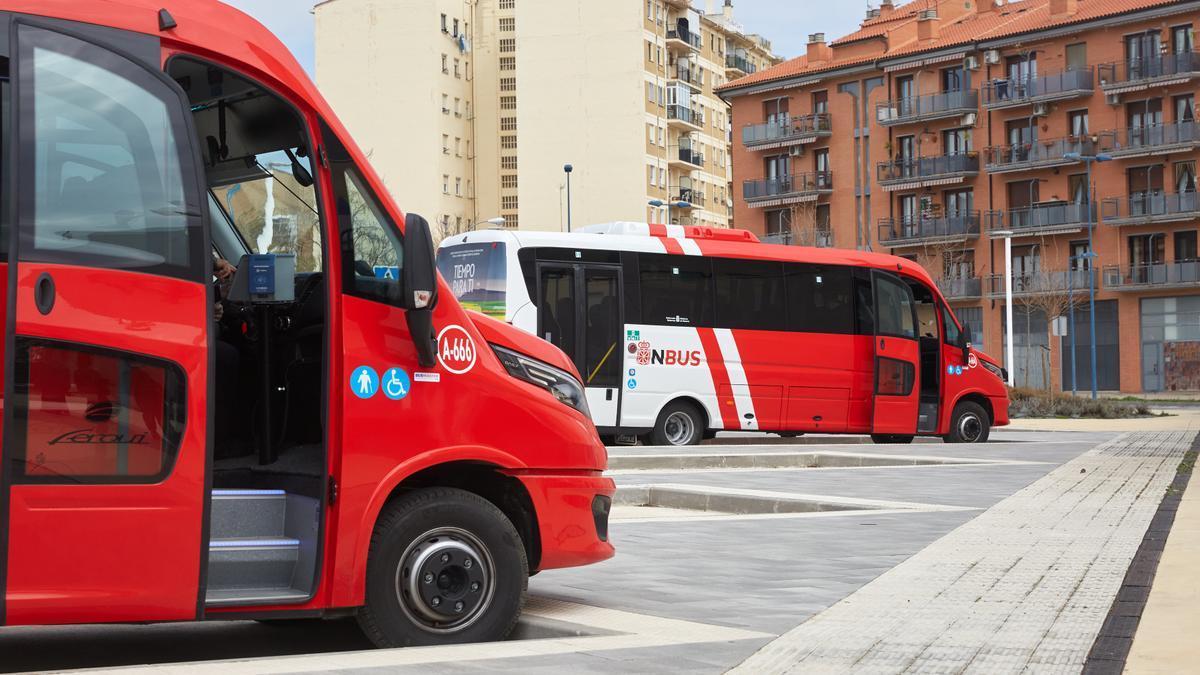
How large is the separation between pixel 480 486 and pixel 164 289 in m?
1.92

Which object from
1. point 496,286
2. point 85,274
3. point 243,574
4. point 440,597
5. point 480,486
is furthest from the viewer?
point 496,286

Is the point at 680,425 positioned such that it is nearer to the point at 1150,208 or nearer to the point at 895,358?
the point at 895,358

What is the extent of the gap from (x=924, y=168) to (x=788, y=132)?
8.52 meters

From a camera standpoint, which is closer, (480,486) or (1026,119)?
(480,486)

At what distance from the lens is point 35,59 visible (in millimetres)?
5902

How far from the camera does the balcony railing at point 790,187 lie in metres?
77.1

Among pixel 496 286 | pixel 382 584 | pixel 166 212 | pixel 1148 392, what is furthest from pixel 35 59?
pixel 1148 392

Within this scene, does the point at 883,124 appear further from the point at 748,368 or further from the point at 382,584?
the point at 382,584

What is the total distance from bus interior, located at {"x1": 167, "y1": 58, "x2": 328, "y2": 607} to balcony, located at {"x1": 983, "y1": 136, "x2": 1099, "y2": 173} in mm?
62153

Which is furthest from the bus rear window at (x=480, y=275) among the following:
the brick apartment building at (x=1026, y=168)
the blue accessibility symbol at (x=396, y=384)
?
the brick apartment building at (x=1026, y=168)

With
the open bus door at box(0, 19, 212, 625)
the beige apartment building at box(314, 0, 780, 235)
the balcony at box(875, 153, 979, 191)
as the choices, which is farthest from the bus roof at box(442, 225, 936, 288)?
the beige apartment building at box(314, 0, 780, 235)

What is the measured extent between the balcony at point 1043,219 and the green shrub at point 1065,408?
915 inches

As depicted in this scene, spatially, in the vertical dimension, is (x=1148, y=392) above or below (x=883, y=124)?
below

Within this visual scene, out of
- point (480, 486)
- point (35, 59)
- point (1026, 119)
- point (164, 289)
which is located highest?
point (1026, 119)
